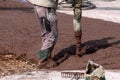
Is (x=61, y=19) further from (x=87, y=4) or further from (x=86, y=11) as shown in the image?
(x=87, y=4)

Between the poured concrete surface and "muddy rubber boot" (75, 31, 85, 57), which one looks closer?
the poured concrete surface

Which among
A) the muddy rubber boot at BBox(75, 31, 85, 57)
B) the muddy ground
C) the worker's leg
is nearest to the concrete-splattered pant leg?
the worker's leg

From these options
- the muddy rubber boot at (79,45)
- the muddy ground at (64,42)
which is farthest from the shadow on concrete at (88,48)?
the muddy rubber boot at (79,45)

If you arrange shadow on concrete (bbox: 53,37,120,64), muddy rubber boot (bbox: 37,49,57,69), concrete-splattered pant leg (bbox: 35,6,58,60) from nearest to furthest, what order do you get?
concrete-splattered pant leg (bbox: 35,6,58,60) → muddy rubber boot (bbox: 37,49,57,69) → shadow on concrete (bbox: 53,37,120,64)

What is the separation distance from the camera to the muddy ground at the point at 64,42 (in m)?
6.82

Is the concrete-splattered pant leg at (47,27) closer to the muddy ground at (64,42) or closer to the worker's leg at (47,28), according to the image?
the worker's leg at (47,28)

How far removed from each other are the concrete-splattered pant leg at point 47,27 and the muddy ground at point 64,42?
32 cm

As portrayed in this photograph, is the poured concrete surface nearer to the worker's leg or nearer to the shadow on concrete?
the worker's leg

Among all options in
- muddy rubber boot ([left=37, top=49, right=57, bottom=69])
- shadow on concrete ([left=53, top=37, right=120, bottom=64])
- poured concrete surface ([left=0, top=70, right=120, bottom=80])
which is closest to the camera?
poured concrete surface ([left=0, top=70, right=120, bottom=80])

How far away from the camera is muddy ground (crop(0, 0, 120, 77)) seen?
22.4 feet

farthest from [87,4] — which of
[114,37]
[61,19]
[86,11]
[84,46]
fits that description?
[84,46]

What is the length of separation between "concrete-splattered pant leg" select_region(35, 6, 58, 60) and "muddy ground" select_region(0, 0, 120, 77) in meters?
0.32

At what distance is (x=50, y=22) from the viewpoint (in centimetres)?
650

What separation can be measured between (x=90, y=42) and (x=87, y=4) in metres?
6.09
